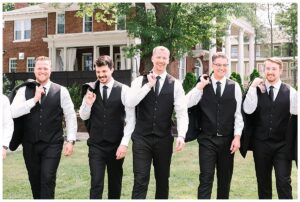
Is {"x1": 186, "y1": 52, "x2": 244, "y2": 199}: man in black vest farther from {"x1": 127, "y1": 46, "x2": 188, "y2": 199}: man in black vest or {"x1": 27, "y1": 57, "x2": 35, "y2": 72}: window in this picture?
{"x1": 27, "y1": 57, "x2": 35, "y2": 72}: window

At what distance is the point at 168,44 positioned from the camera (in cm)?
2111

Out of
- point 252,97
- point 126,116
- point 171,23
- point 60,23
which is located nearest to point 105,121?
point 126,116

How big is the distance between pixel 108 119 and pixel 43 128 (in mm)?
887

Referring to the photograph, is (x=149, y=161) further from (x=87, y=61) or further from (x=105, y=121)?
(x=87, y=61)

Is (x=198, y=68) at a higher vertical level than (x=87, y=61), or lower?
lower

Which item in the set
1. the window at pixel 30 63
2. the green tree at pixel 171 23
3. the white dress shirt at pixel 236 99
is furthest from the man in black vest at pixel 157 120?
the window at pixel 30 63

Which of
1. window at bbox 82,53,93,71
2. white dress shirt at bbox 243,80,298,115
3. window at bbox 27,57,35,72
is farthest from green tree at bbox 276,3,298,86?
white dress shirt at bbox 243,80,298,115

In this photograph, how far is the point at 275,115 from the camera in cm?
633

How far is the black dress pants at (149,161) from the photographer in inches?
241

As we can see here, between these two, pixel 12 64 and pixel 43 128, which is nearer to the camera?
pixel 43 128

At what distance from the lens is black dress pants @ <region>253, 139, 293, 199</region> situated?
6250 millimetres

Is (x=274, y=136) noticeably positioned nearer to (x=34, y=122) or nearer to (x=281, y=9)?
(x=34, y=122)

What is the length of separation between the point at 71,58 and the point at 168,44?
1533 cm

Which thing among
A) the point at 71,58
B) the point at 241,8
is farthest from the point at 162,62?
the point at 71,58
